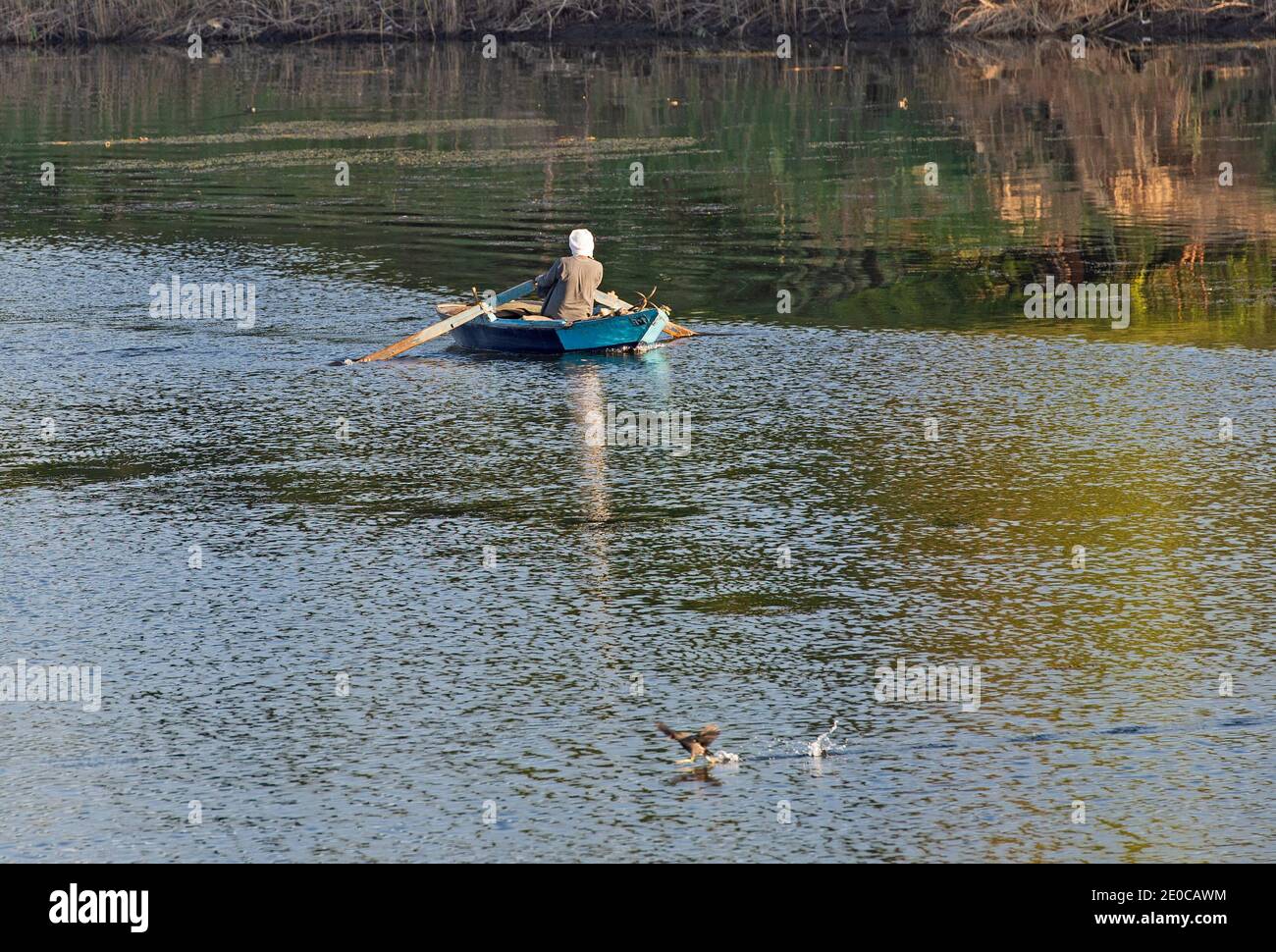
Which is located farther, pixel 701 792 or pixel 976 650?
pixel 976 650

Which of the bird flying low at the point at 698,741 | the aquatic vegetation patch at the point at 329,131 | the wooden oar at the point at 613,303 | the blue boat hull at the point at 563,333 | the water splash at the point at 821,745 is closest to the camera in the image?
the bird flying low at the point at 698,741

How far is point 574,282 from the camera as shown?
1914cm

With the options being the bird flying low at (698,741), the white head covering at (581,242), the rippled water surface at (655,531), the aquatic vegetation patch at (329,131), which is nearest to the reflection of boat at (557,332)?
the rippled water surface at (655,531)

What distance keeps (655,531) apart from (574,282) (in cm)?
642

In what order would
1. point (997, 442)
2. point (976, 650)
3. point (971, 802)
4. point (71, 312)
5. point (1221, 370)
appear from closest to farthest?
1. point (971, 802)
2. point (976, 650)
3. point (997, 442)
4. point (1221, 370)
5. point (71, 312)

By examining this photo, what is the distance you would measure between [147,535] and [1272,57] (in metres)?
37.9

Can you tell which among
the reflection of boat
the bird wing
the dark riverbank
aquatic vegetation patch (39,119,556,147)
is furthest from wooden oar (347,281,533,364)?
the dark riverbank

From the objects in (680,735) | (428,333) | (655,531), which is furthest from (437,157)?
(680,735)

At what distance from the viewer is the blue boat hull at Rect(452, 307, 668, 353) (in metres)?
18.8

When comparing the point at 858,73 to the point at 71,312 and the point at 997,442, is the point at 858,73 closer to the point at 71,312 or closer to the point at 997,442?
the point at 71,312

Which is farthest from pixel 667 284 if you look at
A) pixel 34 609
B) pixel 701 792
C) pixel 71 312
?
pixel 701 792

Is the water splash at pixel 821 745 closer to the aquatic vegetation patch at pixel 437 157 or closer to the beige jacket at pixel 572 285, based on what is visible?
the beige jacket at pixel 572 285

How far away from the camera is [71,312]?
21641 mm

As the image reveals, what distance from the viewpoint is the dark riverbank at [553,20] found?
2061 inches
